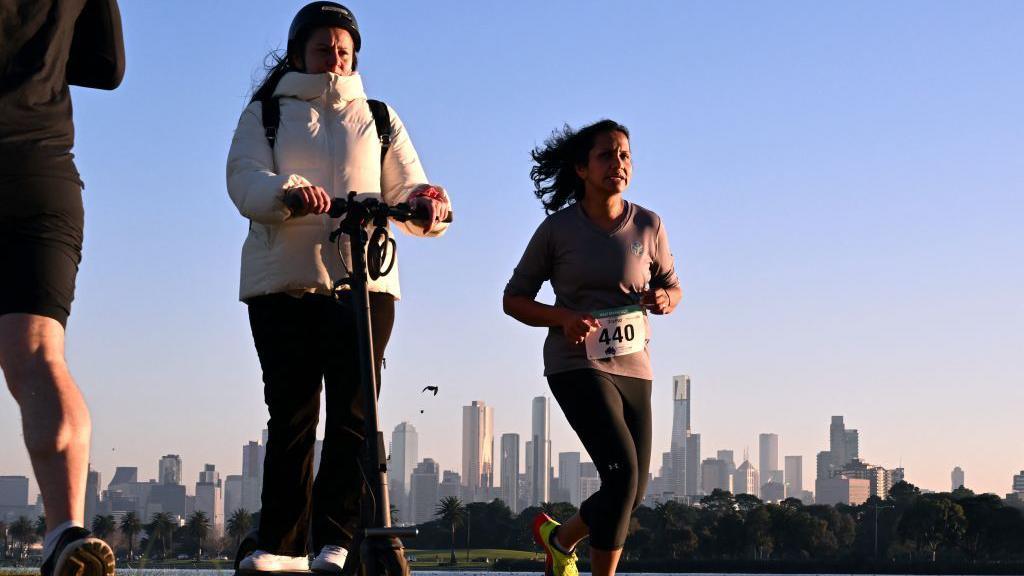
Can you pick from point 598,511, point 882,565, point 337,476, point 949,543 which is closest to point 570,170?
point 598,511

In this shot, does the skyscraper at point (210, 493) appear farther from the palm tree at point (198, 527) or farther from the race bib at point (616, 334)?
the race bib at point (616, 334)

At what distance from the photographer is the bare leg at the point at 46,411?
405 centimetres

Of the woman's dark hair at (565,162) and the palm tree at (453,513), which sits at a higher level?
the woman's dark hair at (565,162)

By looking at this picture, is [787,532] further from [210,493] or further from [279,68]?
[279,68]

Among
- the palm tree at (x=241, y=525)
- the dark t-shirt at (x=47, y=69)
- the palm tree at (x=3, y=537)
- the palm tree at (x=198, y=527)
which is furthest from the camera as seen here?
the palm tree at (x=3, y=537)

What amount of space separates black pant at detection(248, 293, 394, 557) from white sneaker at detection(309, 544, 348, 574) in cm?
9

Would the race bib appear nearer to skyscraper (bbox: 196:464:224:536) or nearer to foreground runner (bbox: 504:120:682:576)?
foreground runner (bbox: 504:120:682:576)

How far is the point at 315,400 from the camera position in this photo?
241 inches

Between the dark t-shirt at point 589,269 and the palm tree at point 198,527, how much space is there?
94.9m

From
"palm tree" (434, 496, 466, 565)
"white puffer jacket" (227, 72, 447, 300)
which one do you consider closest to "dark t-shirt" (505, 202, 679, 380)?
"white puffer jacket" (227, 72, 447, 300)

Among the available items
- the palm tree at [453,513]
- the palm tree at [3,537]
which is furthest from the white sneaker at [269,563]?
the palm tree at [453,513]

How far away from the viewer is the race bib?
22.7ft

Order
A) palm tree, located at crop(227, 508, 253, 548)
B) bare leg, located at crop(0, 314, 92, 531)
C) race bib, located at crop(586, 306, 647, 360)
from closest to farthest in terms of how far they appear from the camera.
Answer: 1. bare leg, located at crop(0, 314, 92, 531)
2. palm tree, located at crop(227, 508, 253, 548)
3. race bib, located at crop(586, 306, 647, 360)

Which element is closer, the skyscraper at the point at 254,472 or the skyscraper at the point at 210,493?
the skyscraper at the point at 254,472
